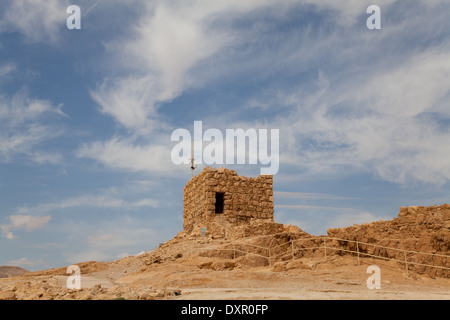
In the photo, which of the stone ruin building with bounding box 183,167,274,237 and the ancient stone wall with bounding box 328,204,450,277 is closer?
the ancient stone wall with bounding box 328,204,450,277

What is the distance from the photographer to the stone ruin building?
21.2 m

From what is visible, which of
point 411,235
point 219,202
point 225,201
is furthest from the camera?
point 219,202

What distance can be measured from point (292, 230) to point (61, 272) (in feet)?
32.2

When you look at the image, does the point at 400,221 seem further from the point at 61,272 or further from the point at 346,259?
the point at 61,272

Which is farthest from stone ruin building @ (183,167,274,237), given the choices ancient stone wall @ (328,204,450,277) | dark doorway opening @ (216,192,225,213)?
ancient stone wall @ (328,204,450,277)

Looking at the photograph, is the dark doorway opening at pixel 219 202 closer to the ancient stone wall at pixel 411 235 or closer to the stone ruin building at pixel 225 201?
the stone ruin building at pixel 225 201

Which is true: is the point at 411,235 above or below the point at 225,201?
below

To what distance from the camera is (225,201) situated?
21766 mm

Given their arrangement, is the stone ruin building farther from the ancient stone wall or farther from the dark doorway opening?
the ancient stone wall

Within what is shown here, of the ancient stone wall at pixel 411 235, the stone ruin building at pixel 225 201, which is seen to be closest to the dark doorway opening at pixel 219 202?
the stone ruin building at pixel 225 201

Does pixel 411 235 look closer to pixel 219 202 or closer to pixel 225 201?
pixel 225 201

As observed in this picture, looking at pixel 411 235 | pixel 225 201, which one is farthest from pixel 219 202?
pixel 411 235

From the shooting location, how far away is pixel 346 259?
13250mm
